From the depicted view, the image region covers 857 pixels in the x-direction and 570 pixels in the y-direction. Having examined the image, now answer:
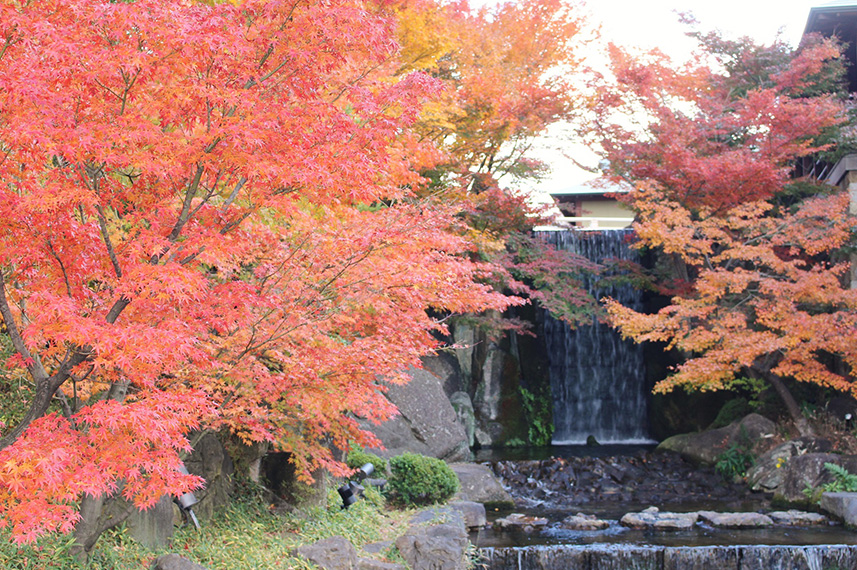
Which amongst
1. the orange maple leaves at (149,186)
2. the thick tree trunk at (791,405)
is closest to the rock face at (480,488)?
the thick tree trunk at (791,405)

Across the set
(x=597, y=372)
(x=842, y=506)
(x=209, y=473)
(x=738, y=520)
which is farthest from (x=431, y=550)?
(x=597, y=372)

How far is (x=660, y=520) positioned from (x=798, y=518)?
7.13 feet

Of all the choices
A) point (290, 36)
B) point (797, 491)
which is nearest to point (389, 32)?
point (290, 36)

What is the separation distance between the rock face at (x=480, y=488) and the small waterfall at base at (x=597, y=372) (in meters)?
7.90

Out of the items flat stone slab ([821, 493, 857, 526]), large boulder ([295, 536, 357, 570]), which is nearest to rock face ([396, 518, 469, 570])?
large boulder ([295, 536, 357, 570])

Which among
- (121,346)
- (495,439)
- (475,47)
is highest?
(475,47)

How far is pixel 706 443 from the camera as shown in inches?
598

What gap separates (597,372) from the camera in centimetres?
2009

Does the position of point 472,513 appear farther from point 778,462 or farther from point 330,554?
point 778,462

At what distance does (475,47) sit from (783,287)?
9859mm

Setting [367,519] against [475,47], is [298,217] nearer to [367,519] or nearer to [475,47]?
[367,519]

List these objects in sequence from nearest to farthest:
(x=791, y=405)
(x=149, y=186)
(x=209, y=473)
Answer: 1. (x=149, y=186)
2. (x=209, y=473)
3. (x=791, y=405)

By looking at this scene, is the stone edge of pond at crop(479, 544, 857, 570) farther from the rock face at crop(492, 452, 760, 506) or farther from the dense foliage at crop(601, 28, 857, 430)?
the dense foliage at crop(601, 28, 857, 430)

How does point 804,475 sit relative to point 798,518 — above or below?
above
